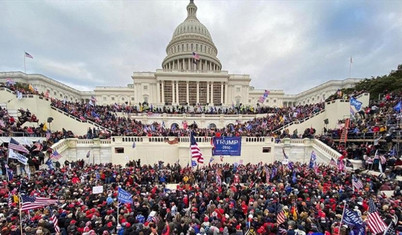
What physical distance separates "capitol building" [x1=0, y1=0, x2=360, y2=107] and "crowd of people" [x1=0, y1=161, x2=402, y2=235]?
117ft

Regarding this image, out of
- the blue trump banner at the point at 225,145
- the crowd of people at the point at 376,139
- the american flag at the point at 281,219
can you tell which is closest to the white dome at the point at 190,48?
the crowd of people at the point at 376,139

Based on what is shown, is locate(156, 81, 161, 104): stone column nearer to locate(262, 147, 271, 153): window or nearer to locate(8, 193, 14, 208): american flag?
locate(262, 147, 271, 153): window

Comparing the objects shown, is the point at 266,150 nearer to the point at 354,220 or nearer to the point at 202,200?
the point at 202,200

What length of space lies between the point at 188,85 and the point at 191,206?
48.7 meters

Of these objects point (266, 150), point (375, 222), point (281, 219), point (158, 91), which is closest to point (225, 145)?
point (266, 150)

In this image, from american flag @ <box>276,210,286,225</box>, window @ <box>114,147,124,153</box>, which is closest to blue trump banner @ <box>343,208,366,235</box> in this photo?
american flag @ <box>276,210,286,225</box>

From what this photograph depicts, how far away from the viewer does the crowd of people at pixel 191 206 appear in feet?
20.2

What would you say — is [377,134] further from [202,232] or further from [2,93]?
[2,93]

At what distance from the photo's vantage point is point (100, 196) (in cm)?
876

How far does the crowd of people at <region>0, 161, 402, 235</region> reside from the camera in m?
6.14

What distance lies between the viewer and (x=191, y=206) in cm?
778

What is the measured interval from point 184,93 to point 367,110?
142 ft

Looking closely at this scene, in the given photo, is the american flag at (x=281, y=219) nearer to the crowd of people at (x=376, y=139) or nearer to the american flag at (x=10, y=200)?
the crowd of people at (x=376, y=139)

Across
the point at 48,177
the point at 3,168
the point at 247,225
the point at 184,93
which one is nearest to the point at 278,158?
the point at 247,225
